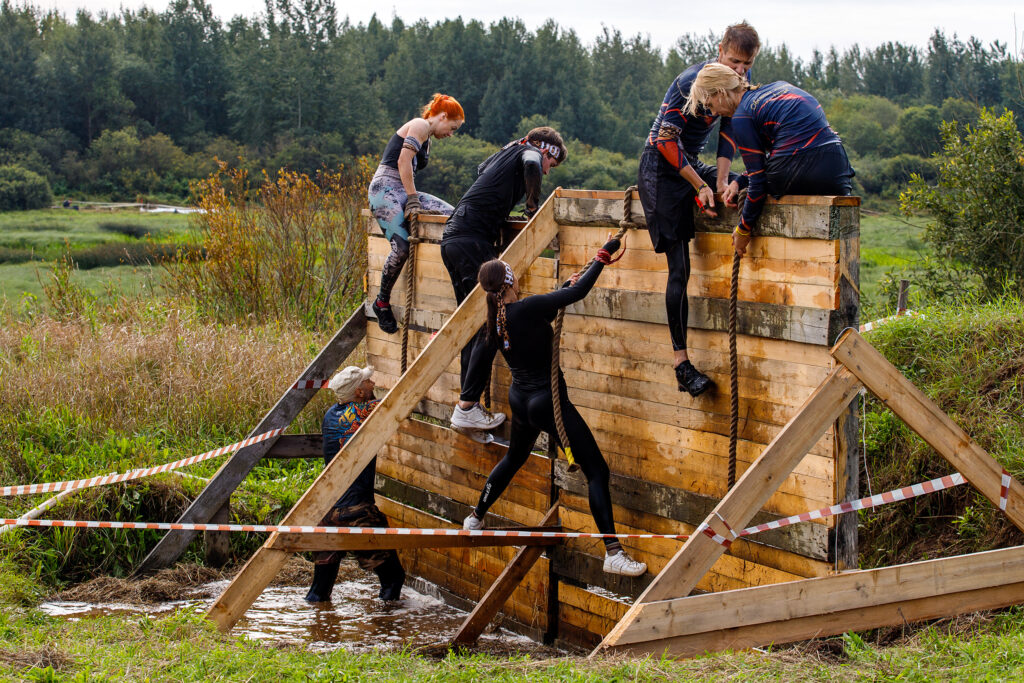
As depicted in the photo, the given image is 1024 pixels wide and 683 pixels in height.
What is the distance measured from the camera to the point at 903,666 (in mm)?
4773

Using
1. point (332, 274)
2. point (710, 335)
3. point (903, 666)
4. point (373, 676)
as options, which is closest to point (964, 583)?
point (903, 666)

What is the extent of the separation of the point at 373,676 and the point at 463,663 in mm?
485

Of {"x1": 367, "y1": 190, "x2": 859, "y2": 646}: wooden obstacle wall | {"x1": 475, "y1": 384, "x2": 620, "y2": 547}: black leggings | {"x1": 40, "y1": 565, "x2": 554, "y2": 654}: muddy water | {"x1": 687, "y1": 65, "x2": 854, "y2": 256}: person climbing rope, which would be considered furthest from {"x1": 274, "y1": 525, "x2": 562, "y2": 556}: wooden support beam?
{"x1": 687, "y1": 65, "x2": 854, "y2": 256}: person climbing rope

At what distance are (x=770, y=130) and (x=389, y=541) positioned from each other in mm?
3465

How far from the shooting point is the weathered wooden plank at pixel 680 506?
17.9 feet

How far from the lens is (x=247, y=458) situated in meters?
9.48

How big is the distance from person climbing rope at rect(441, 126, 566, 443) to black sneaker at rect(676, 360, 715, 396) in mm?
1743

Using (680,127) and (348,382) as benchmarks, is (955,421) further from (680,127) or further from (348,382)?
(348,382)

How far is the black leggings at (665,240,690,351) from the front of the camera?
19.5 feet

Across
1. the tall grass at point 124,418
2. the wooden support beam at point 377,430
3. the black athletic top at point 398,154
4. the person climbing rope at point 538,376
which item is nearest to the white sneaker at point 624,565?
the person climbing rope at point 538,376

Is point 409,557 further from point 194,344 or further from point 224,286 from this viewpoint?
point 224,286

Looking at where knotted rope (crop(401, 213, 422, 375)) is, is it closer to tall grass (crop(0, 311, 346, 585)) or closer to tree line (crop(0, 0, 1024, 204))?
tall grass (crop(0, 311, 346, 585))

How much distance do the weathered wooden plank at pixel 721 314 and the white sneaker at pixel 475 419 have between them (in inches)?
47.3

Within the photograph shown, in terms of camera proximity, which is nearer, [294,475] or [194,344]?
[294,475]
